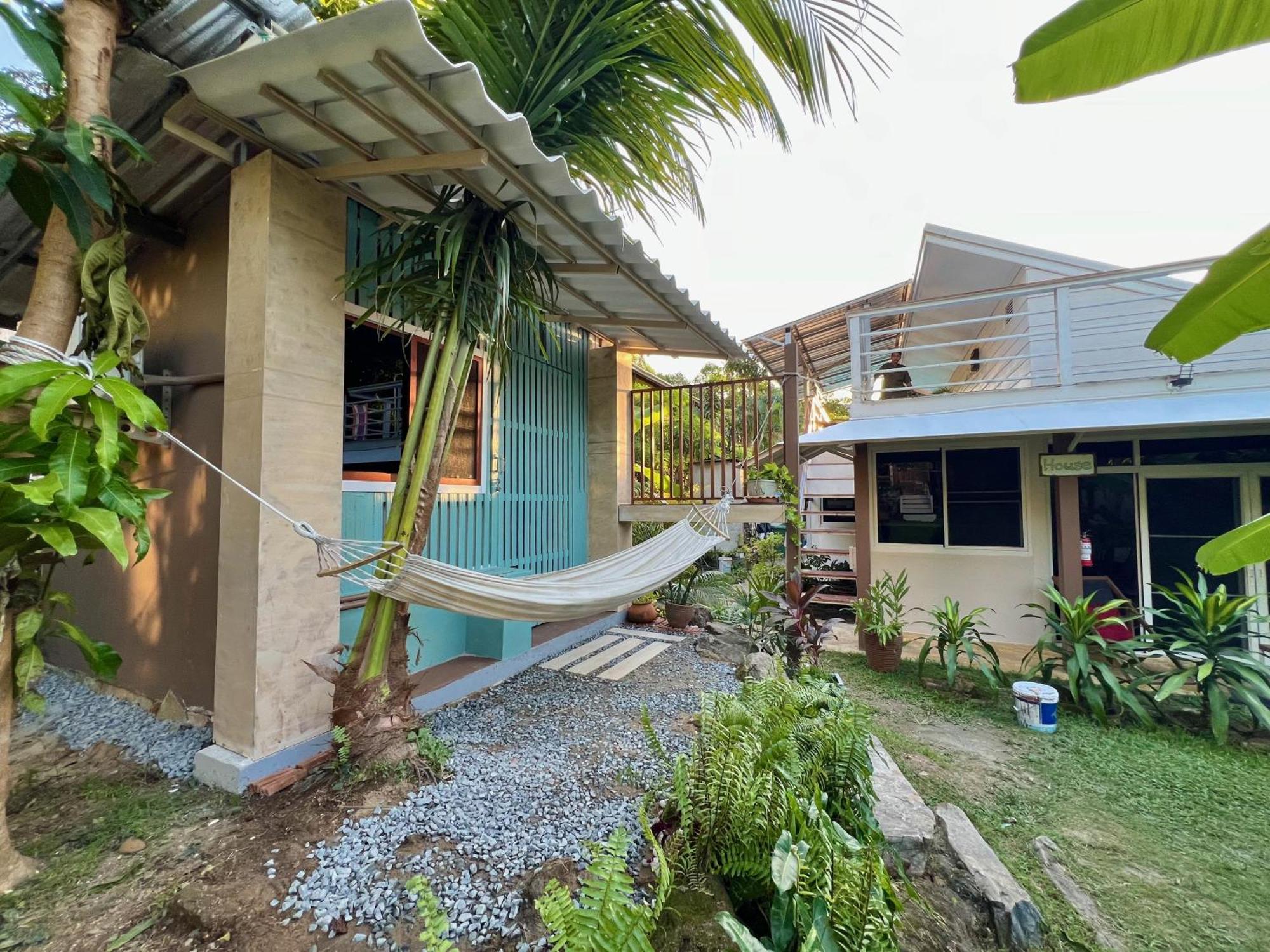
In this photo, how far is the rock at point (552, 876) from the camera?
131 centimetres

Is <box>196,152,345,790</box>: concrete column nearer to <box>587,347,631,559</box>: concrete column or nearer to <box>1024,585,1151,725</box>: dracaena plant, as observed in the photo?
<box>587,347,631,559</box>: concrete column

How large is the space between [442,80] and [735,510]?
309cm

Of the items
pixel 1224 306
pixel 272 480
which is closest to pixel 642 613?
pixel 272 480

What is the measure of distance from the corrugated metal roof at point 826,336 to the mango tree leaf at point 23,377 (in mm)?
4921

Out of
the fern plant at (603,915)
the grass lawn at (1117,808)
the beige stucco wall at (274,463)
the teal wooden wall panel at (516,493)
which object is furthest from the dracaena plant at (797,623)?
the beige stucco wall at (274,463)

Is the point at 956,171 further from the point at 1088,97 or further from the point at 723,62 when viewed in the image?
the point at 1088,97

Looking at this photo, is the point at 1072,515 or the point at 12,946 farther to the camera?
the point at 1072,515

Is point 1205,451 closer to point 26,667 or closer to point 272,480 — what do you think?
point 272,480

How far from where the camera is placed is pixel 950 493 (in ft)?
15.5

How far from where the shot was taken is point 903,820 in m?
1.81

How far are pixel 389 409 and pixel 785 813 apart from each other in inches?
119

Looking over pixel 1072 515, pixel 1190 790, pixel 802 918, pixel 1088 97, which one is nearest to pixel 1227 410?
pixel 1072 515

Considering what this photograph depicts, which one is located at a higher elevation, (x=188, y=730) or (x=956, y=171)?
(x=956, y=171)

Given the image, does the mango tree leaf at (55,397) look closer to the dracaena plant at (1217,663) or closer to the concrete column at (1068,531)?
the dracaena plant at (1217,663)
